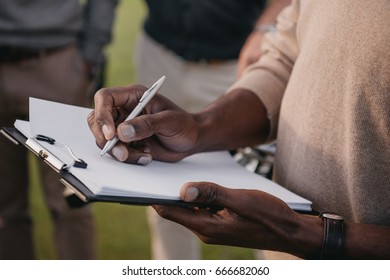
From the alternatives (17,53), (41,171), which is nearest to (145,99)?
(17,53)

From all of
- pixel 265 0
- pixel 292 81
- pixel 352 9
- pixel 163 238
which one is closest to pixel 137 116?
pixel 292 81

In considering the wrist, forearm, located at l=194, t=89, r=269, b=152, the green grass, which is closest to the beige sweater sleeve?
forearm, located at l=194, t=89, r=269, b=152

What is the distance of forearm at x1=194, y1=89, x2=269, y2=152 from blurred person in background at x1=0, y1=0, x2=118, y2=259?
1.47 m

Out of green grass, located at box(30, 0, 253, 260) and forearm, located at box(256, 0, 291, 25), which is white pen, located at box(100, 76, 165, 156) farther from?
green grass, located at box(30, 0, 253, 260)

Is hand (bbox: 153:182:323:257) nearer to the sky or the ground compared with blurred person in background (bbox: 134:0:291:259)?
nearer to the ground

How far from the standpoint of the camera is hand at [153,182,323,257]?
4.92 feet

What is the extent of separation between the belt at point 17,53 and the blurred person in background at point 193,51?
0.66m

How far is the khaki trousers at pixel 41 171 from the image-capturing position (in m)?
3.30

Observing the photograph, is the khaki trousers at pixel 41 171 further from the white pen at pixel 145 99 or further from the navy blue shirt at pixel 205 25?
the white pen at pixel 145 99

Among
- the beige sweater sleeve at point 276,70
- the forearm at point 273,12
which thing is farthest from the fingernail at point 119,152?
the forearm at point 273,12

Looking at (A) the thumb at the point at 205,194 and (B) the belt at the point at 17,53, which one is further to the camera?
(B) the belt at the point at 17,53

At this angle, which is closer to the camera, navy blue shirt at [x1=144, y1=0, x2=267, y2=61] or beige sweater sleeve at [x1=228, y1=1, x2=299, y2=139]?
beige sweater sleeve at [x1=228, y1=1, x2=299, y2=139]

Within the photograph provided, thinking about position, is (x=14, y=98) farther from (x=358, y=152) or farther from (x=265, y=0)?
(x=358, y=152)

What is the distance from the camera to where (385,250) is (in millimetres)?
1588
